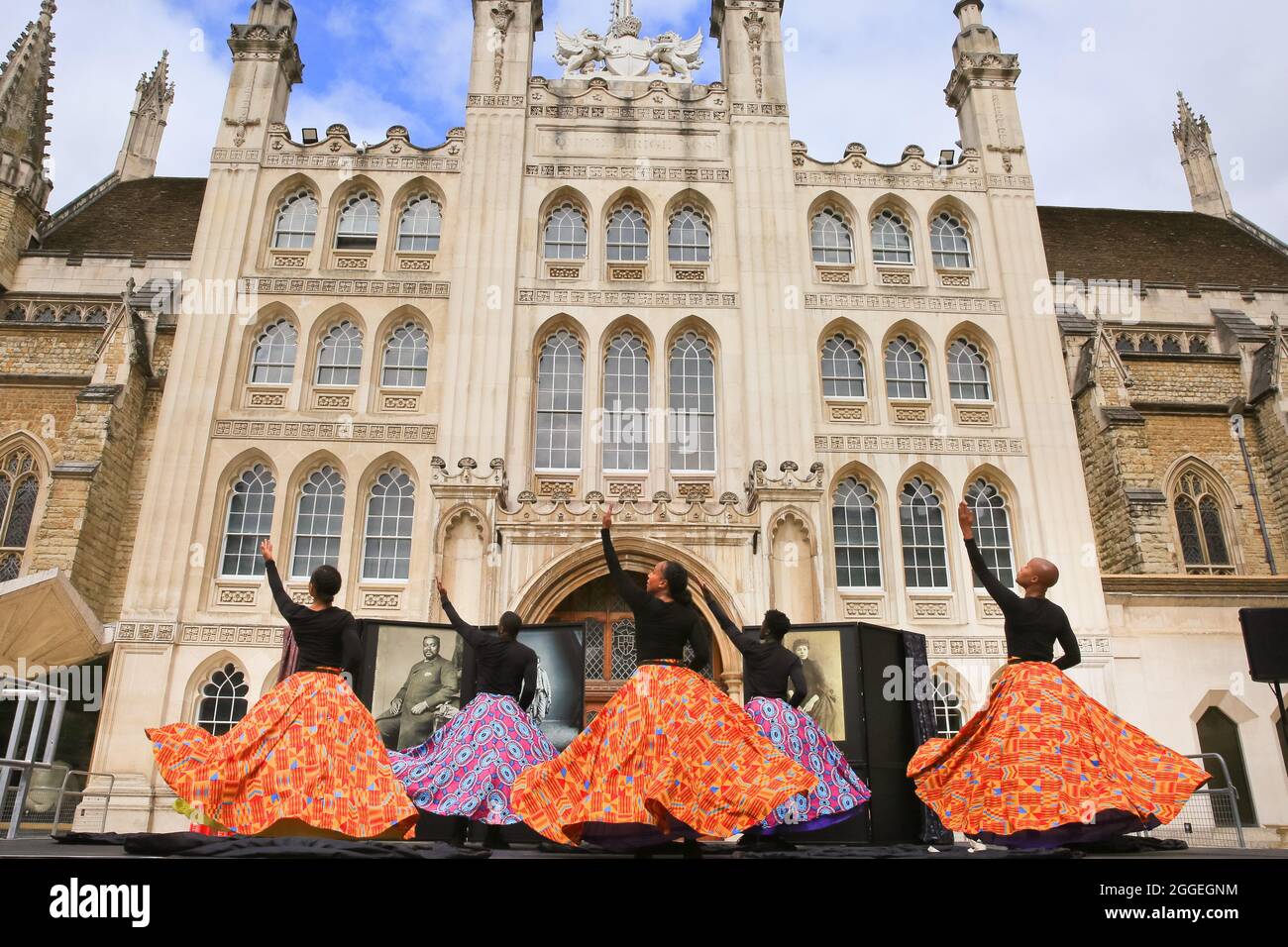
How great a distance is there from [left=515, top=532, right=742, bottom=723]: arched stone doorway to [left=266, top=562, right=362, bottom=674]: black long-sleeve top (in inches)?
363

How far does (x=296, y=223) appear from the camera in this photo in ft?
65.8

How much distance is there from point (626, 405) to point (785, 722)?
38.3 ft

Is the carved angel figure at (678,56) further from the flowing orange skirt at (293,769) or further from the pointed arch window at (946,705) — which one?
the flowing orange skirt at (293,769)

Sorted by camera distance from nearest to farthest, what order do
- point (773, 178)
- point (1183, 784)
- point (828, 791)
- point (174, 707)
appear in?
point (1183, 784) → point (828, 791) → point (174, 707) → point (773, 178)

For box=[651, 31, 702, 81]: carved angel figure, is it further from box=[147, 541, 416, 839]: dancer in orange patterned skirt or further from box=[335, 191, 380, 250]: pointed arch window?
box=[147, 541, 416, 839]: dancer in orange patterned skirt

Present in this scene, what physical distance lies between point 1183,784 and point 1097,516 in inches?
669

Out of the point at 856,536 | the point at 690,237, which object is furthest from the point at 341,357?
the point at 856,536

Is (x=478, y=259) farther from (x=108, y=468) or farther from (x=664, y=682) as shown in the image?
(x=664, y=682)

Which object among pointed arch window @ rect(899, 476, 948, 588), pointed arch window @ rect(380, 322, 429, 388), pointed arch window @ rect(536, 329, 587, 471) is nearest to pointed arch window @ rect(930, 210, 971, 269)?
pointed arch window @ rect(899, 476, 948, 588)

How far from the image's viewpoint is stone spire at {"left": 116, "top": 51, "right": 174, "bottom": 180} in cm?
3650

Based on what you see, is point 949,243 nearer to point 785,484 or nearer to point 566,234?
point 785,484

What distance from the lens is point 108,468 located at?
1908 cm
